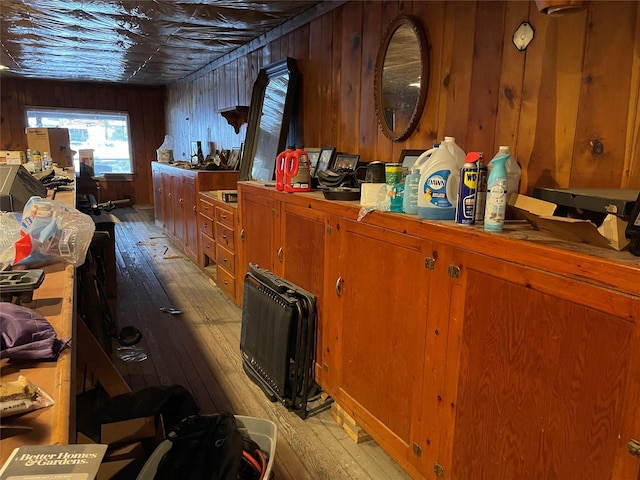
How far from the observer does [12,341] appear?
909 mm

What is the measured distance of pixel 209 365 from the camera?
2641mm

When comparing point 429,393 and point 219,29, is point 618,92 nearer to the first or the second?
point 429,393

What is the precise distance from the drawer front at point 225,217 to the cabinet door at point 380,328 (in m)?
1.59

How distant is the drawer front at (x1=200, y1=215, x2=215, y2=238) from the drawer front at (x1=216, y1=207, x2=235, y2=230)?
0.25 m

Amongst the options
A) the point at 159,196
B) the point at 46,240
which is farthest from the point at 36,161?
the point at 46,240

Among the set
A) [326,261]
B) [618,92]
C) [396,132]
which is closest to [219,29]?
[396,132]

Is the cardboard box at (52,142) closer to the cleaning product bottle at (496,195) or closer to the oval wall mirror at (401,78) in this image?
the oval wall mirror at (401,78)

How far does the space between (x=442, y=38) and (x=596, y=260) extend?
147 cm

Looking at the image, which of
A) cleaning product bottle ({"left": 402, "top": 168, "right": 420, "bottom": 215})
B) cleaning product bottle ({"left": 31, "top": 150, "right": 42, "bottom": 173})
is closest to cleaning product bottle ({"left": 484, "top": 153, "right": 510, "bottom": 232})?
cleaning product bottle ({"left": 402, "top": 168, "right": 420, "bottom": 215})

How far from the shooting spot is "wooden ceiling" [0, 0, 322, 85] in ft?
10.6

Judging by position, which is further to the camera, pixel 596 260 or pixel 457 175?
pixel 457 175

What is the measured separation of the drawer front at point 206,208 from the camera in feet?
12.9

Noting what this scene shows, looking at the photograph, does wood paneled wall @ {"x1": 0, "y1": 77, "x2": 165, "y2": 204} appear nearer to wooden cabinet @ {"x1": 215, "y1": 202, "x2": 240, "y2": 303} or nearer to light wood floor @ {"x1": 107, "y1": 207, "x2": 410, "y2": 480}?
light wood floor @ {"x1": 107, "y1": 207, "x2": 410, "y2": 480}

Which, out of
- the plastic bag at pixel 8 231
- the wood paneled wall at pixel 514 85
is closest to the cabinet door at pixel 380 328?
the wood paneled wall at pixel 514 85
